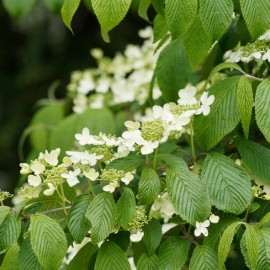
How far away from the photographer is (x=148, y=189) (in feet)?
4.36

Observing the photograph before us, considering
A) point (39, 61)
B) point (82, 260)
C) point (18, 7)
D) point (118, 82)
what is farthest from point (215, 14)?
point (39, 61)

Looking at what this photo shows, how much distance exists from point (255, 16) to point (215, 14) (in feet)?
0.24

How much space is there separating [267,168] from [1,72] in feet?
12.9

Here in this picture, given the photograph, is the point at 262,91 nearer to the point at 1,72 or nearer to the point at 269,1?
the point at 269,1

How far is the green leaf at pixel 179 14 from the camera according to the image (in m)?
1.33

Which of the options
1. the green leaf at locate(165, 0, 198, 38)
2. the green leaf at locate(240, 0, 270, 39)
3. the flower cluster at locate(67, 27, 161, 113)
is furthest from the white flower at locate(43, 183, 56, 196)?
the flower cluster at locate(67, 27, 161, 113)

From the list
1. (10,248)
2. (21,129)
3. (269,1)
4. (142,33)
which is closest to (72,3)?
(269,1)

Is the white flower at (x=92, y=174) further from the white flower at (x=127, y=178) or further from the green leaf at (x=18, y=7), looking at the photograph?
the green leaf at (x=18, y=7)

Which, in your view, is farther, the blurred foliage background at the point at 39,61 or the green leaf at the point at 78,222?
the blurred foliage background at the point at 39,61

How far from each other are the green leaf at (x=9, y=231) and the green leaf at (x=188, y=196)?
274mm

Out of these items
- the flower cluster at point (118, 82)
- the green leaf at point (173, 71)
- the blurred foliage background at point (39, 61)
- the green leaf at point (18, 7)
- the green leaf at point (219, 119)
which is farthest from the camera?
the blurred foliage background at point (39, 61)

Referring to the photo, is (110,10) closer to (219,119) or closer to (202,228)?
(219,119)

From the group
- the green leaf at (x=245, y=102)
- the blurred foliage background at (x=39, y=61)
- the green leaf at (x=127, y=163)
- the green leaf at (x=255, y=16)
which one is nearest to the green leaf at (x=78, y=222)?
the green leaf at (x=127, y=163)

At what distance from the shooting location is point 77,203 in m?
1.34
